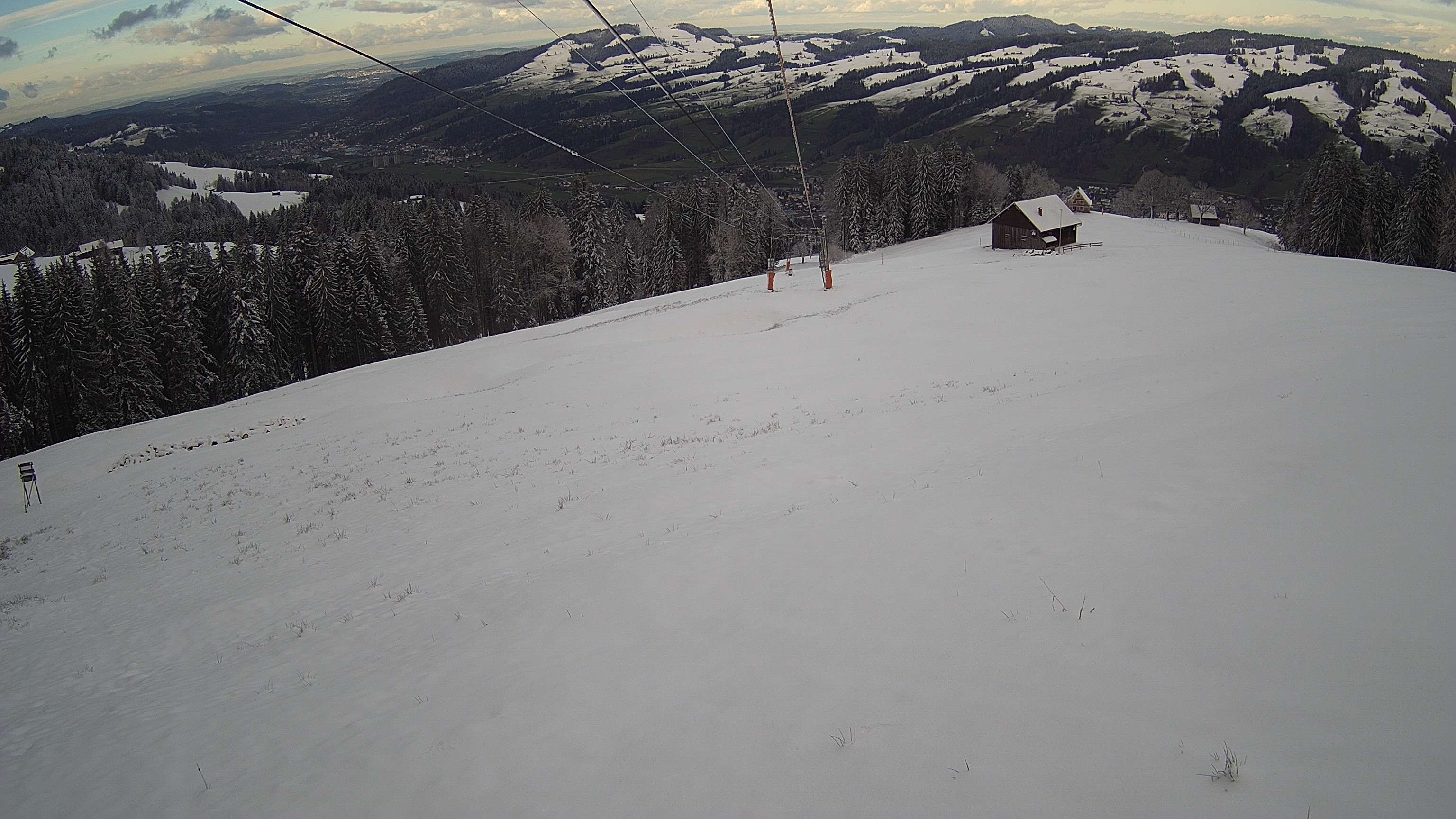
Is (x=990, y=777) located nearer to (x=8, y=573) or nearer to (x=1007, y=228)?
(x=8, y=573)

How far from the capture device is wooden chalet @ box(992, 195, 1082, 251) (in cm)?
5784

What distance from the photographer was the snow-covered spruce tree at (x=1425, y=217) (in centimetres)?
5072

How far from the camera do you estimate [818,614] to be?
23.4 feet

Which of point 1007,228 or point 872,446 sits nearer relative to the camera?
point 872,446

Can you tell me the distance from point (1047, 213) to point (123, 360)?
232 feet

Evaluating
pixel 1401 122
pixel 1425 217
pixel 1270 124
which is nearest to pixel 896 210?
pixel 1425 217

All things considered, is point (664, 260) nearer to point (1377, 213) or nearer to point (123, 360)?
point (123, 360)

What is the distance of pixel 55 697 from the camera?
28.0 ft

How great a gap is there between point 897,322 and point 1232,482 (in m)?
21.2

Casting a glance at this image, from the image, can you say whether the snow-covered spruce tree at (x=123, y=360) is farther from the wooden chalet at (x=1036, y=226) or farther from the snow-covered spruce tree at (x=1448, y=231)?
the snow-covered spruce tree at (x=1448, y=231)

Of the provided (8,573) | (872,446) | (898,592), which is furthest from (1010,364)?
(8,573)

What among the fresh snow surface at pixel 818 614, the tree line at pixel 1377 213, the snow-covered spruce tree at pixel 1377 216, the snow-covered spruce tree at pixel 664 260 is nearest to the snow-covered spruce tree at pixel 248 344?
the snow-covered spruce tree at pixel 664 260

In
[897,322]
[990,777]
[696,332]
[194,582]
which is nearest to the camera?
[990,777]

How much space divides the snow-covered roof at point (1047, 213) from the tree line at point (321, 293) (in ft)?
84.7
